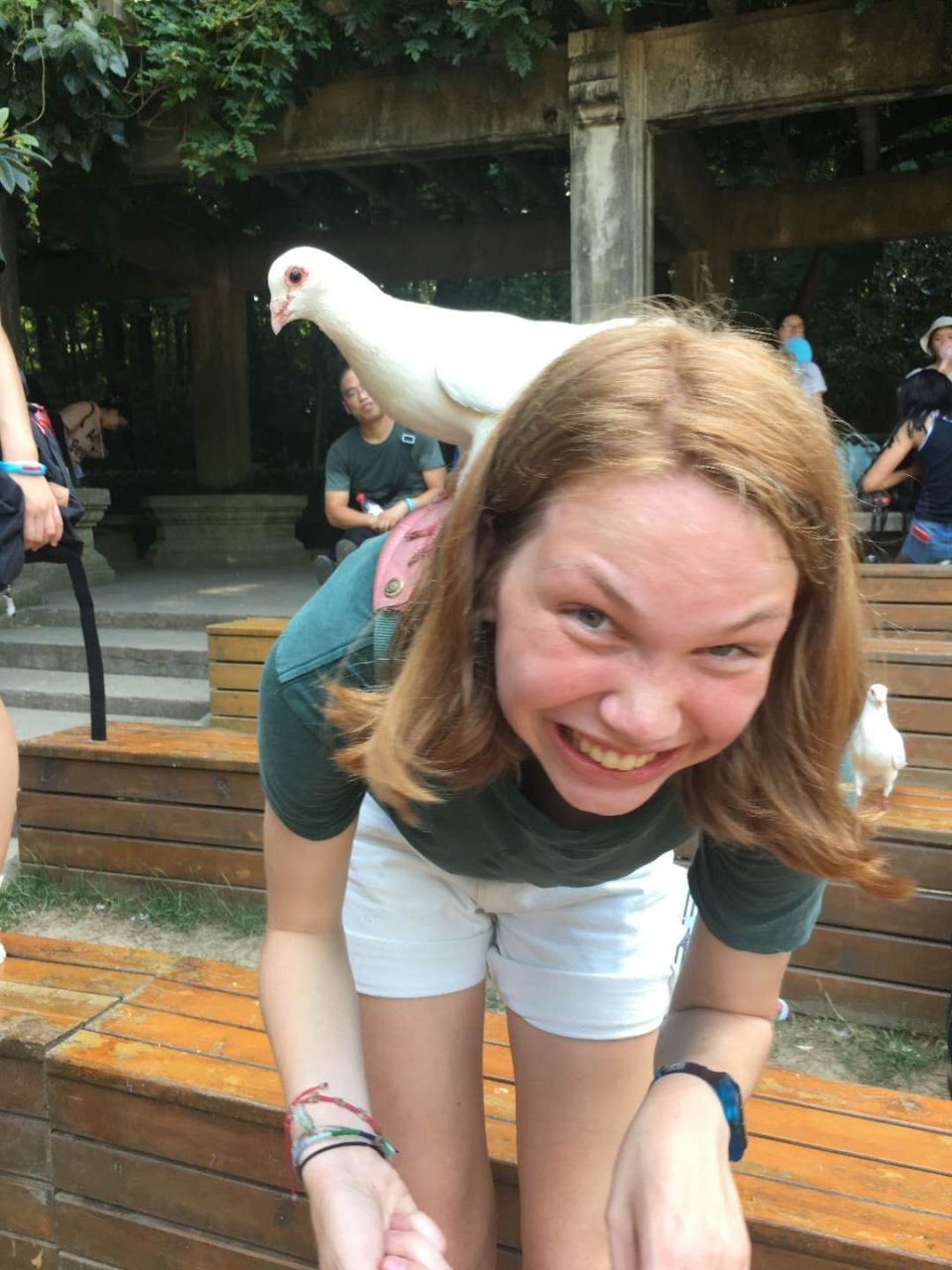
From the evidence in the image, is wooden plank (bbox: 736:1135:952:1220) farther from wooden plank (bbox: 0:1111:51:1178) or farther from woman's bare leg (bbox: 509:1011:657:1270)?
wooden plank (bbox: 0:1111:51:1178)

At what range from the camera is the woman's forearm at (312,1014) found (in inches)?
39.8

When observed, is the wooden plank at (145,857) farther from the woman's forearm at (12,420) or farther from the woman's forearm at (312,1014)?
the woman's forearm at (312,1014)

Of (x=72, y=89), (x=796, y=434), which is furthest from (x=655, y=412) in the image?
(x=72, y=89)

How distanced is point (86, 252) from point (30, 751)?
7924 millimetres

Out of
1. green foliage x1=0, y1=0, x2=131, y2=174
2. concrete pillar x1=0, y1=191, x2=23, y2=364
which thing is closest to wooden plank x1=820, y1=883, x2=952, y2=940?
green foliage x1=0, y1=0, x2=131, y2=174

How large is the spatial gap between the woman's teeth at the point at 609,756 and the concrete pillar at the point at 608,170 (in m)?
4.03

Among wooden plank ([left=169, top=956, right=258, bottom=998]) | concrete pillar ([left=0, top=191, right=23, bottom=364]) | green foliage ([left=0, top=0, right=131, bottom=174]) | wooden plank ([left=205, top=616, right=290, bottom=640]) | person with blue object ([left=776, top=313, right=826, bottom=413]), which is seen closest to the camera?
wooden plank ([left=169, top=956, right=258, bottom=998])

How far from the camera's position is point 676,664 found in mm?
756

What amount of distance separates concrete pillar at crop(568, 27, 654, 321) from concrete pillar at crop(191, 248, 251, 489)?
214 inches

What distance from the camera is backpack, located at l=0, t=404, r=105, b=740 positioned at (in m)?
1.78

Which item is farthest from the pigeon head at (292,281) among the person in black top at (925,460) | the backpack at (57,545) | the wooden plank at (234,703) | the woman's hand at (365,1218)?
the person in black top at (925,460)

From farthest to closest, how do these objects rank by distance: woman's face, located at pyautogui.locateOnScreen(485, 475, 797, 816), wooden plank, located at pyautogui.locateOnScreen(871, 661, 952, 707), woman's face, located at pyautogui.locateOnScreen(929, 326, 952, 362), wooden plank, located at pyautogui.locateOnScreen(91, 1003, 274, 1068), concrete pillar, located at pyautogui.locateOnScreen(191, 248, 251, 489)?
concrete pillar, located at pyautogui.locateOnScreen(191, 248, 251, 489) → woman's face, located at pyautogui.locateOnScreen(929, 326, 952, 362) → wooden plank, located at pyautogui.locateOnScreen(871, 661, 952, 707) → wooden plank, located at pyautogui.locateOnScreen(91, 1003, 274, 1068) → woman's face, located at pyautogui.locateOnScreen(485, 475, 797, 816)

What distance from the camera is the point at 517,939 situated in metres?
1.27

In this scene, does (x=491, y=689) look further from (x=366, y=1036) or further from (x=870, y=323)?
(x=870, y=323)
